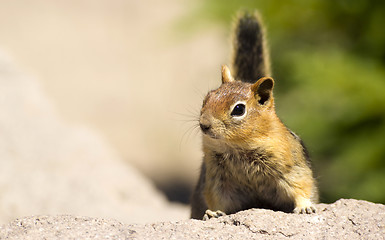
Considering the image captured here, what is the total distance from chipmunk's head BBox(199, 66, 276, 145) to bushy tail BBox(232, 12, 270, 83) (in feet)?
3.19

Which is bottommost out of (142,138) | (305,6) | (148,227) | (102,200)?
(148,227)

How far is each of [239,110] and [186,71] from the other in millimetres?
9106

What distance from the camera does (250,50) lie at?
5.34 meters

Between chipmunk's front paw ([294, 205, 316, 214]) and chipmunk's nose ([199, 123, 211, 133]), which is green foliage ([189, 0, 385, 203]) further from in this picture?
chipmunk's nose ([199, 123, 211, 133])

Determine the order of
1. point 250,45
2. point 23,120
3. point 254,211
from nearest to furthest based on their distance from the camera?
point 254,211 → point 250,45 → point 23,120

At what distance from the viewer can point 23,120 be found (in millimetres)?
7000

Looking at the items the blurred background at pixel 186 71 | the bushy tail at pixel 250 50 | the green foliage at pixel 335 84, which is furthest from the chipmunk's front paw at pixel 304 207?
the green foliage at pixel 335 84

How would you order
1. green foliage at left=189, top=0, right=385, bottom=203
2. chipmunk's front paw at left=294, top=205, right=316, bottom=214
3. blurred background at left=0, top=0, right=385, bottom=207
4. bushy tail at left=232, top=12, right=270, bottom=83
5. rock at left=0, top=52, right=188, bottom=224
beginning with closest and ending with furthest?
chipmunk's front paw at left=294, top=205, right=316, bottom=214, bushy tail at left=232, top=12, right=270, bottom=83, rock at left=0, top=52, right=188, bottom=224, green foliage at left=189, top=0, right=385, bottom=203, blurred background at left=0, top=0, right=385, bottom=207

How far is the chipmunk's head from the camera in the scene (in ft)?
13.2

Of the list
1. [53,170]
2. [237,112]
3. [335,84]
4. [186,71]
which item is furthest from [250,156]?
[186,71]

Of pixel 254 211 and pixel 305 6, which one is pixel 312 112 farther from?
pixel 254 211

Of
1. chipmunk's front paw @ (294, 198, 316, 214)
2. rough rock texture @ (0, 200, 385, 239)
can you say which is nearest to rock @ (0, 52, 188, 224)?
chipmunk's front paw @ (294, 198, 316, 214)

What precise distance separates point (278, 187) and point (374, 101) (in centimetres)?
364

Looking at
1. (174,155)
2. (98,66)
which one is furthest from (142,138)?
(98,66)
